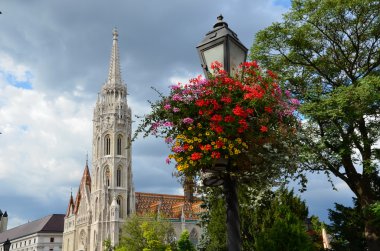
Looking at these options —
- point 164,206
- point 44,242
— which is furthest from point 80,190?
point 44,242

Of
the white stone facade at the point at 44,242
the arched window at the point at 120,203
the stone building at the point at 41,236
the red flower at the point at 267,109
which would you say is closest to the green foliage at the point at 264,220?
the red flower at the point at 267,109

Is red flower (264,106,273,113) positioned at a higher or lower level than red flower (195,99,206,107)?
lower

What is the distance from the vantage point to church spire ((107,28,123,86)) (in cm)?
11038

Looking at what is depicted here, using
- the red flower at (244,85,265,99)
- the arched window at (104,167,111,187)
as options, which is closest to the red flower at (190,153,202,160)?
the red flower at (244,85,265,99)

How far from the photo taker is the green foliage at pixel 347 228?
25.0 m

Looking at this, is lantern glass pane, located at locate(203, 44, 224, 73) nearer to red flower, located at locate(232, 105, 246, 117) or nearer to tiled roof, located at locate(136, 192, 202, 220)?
red flower, located at locate(232, 105, 246, 117)

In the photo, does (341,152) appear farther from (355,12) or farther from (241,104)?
(241,104)

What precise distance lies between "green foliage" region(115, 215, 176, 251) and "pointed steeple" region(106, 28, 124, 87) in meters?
47.2

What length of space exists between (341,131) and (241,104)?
38.9 feet

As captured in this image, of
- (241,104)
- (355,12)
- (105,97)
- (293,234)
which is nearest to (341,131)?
(355,12)

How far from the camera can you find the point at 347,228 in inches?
1005

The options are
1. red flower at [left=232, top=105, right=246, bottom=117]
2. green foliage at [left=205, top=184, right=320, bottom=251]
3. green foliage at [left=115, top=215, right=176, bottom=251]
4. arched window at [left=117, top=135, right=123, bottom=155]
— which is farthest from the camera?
arched window at [left=117, top=135, right=123, bottom=155]

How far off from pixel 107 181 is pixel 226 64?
314 ft

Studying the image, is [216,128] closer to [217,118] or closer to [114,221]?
[217,118]
